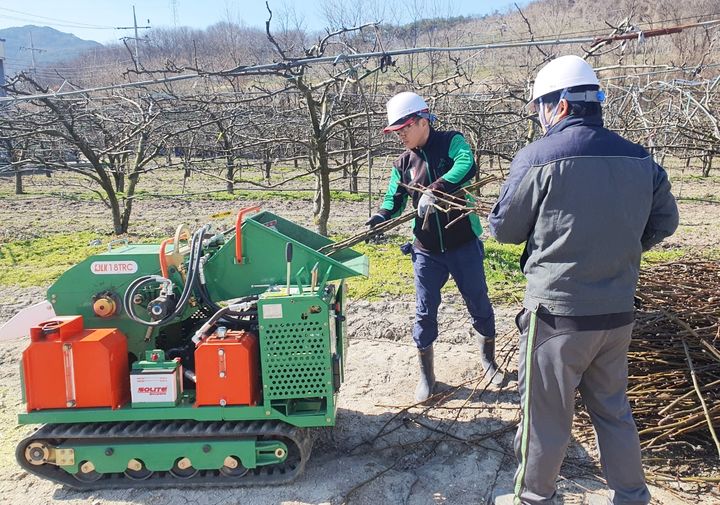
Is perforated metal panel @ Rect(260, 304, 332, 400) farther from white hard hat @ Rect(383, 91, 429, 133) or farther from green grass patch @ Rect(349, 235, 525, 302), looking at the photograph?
green grass patch @ Rect(349, 235, 525, 302)

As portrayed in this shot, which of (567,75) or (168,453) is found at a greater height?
(567,75)

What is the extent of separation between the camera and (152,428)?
328cm

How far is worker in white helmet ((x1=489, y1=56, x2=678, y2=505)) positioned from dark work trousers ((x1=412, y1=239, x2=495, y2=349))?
1.30 m

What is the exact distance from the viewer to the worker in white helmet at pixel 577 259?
7.88 feet

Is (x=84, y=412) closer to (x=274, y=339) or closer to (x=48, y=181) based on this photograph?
(x=274, y=339)

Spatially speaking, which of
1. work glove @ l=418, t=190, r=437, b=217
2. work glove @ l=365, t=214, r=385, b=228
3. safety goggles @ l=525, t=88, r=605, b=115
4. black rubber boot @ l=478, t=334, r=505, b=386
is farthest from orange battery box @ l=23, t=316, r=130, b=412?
safety goggles @ l=525, t=88, r=605, b=115

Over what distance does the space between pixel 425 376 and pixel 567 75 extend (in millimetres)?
2417

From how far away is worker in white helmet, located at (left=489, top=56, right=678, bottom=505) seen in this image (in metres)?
2.40

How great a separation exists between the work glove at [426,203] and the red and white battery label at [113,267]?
5.56 feet

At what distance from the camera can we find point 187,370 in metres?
3.49

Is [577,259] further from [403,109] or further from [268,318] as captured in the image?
[403,109]

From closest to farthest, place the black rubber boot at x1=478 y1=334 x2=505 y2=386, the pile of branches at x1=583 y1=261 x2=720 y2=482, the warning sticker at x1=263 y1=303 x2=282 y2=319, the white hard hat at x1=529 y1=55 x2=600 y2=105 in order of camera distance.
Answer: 1. the white hard hat at x1=529 y1=55 x2=600 y2=105
2. the warning sticker at x1=263 y1=303 x2=282 y2=319
3. the pile of branches at x1=583 y1=261 x2=720 y2=482
4. the black rubber boot at x1=478 y1=334 x2=505 y2=386

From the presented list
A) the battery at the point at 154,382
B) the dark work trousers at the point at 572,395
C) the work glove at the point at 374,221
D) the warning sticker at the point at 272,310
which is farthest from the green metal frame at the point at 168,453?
the work glove at the point at 374,221

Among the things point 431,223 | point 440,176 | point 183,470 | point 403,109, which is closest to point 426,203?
point 431,223
